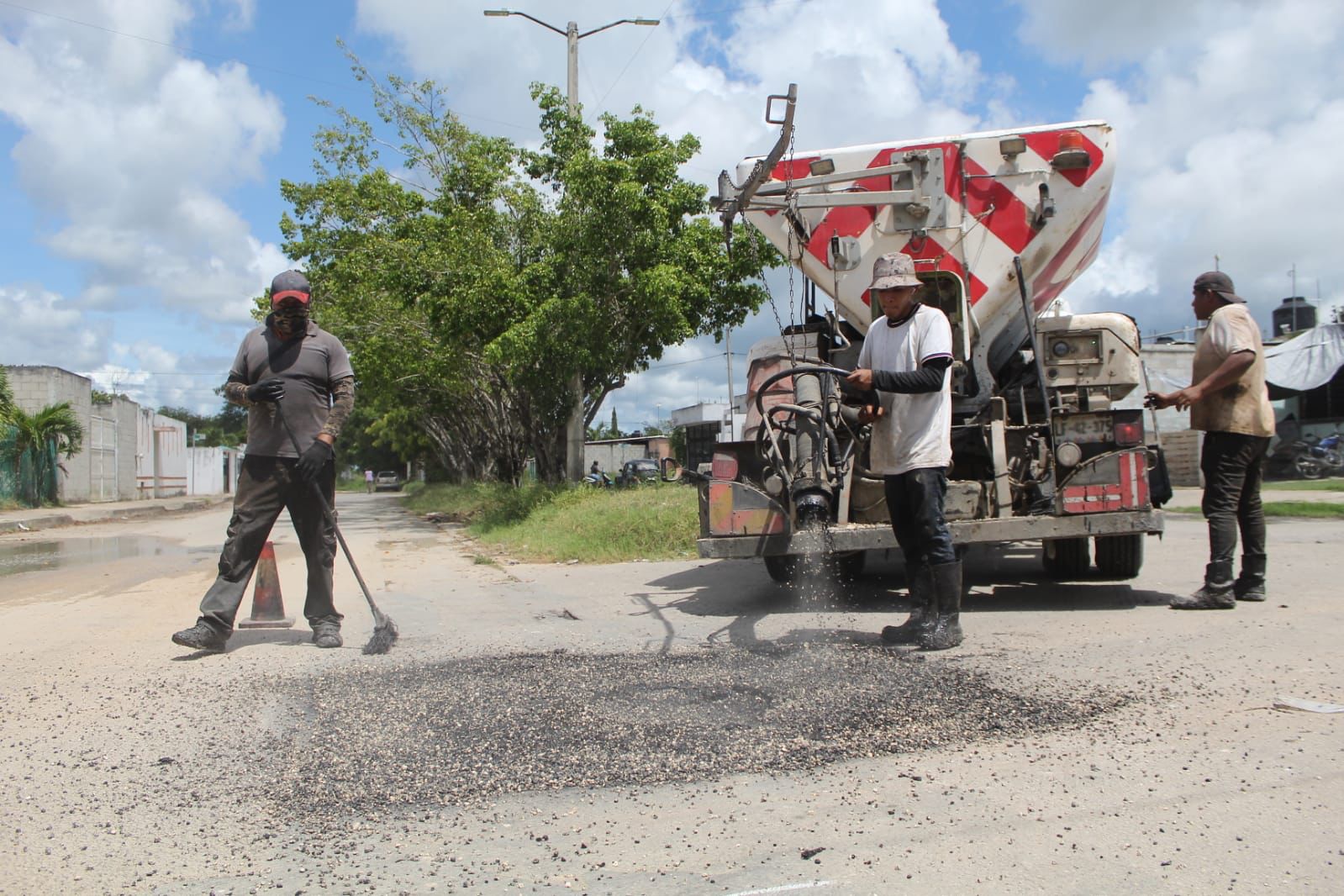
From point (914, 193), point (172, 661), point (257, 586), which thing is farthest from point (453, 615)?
point (914, 193)

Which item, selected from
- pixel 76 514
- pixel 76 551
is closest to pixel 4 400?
pixel 76 514

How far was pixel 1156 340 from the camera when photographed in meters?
30.6

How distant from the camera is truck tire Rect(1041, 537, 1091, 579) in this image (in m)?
6.98

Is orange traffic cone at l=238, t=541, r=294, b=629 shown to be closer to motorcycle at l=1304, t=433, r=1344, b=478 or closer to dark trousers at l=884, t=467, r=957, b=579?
dark trousers at l=884, t=467, r=957, b=579

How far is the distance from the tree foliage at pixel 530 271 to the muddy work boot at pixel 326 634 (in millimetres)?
9154

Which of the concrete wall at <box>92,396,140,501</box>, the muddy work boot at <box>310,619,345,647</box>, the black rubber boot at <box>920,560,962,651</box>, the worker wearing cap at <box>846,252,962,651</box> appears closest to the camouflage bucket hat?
the worker wearing cap at <box>846,252,962,651</box>

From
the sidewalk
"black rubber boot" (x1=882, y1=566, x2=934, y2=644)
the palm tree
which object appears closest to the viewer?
"black rubber boot" (x1=882, y1=566, x2=934, y2=644)

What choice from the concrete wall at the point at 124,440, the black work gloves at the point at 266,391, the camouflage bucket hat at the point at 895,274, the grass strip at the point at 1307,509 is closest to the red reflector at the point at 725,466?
the camouflage bucket hat at the point at 895,274

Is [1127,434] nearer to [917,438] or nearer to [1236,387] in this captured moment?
[1236,387]

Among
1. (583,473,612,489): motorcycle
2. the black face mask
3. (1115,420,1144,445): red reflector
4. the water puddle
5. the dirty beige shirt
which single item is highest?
the black face mask

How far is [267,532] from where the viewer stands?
5.54 m

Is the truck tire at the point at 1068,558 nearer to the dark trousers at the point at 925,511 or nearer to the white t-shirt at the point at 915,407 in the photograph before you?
the dark trousers at the point at 925,511

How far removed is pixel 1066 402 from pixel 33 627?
6.64m

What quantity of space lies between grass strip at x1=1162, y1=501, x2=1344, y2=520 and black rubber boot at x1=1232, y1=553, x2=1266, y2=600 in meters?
7.13
